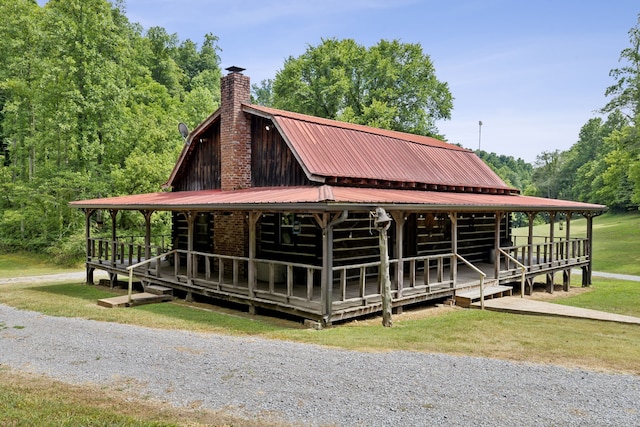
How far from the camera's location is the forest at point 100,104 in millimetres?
27750

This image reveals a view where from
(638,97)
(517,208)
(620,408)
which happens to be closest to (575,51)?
(638,97)

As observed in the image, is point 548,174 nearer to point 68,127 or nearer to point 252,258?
point 68,127

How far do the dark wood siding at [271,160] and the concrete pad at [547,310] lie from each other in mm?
6463

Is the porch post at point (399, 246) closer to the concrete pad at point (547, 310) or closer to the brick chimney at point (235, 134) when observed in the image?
the concrete pad at point (547, 310)

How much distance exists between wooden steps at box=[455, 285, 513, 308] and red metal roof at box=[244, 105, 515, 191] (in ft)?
14.8

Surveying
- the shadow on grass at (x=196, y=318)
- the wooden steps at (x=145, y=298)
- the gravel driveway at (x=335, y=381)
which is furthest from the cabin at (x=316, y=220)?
the gravel driveway at (x=335, y=381)

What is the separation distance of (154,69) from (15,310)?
4501 cm

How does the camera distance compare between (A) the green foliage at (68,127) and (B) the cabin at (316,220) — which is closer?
(B) the cabin at (316,220)

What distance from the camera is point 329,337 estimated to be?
31.6ft

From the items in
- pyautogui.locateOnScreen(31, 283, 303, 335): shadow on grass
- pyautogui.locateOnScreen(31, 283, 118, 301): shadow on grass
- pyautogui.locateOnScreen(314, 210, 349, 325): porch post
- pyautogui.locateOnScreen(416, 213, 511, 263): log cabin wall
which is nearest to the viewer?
pyautogui.locateOnScreen(314, 210, 349, 325): porch post

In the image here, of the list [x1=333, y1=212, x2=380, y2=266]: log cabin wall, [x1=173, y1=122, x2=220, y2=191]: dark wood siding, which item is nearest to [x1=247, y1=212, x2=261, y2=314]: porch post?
[x1=333, y1=212, x2=380, y2=266]: log cabin wall

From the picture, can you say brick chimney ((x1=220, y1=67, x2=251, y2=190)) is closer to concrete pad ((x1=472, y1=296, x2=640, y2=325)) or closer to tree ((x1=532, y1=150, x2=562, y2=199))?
concrete pad ((x1=472, y1=296, x2=640, y2=325))

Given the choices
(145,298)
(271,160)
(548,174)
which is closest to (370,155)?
(271,160)

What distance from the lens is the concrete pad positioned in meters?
12.0
